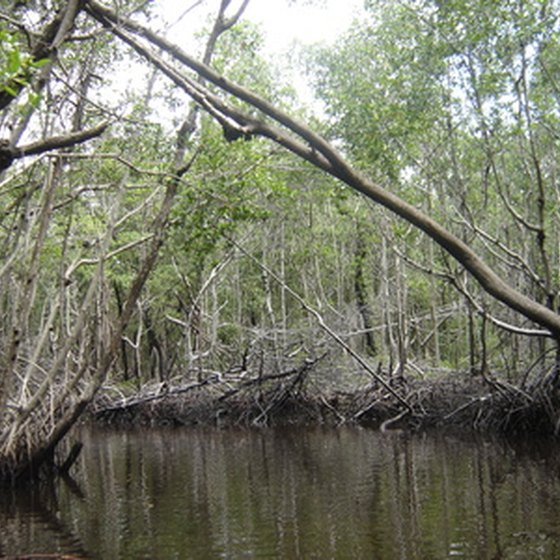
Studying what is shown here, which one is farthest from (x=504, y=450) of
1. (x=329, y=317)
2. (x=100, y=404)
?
(x=100, y=404)

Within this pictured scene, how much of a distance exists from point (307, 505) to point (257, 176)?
4827 millimetres

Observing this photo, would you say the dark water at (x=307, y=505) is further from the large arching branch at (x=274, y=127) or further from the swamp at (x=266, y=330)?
the large arching branch at (x=274, y=127)

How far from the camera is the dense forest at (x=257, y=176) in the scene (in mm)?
6512

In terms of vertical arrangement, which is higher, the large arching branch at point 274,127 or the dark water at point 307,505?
the large arching branch at point 274,127

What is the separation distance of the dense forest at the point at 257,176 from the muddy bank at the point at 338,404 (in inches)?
2.7

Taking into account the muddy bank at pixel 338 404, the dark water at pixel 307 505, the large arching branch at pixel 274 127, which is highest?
the large arching branch at pixel 274 127

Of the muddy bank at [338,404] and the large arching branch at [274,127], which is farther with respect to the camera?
the muddy bank at [338,404]

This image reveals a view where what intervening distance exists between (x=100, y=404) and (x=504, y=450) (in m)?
12.1

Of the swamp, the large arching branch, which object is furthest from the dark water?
the large arching branch

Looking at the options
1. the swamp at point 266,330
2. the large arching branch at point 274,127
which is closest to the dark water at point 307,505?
the swamp at point 266,330

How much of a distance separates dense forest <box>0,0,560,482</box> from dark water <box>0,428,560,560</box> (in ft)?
4.24

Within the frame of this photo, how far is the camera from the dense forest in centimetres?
651

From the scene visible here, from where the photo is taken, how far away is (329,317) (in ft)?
62.3

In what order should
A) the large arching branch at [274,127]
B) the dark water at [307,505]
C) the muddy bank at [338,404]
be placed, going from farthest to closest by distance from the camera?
the muddy bank at [338,404]
the large arching branch at [274,127]
the dark water at [307,505]
